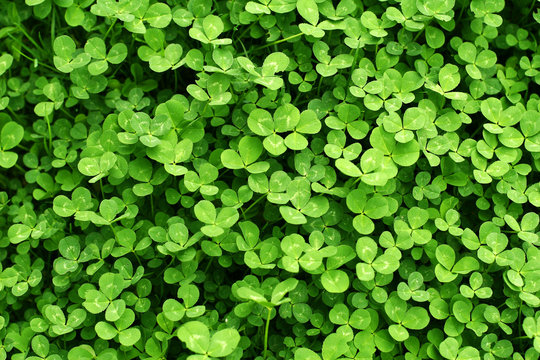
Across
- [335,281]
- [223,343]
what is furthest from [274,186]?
[223,343]

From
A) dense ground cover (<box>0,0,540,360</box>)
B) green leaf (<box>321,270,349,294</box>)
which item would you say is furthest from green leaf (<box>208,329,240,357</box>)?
green leaf (<box>321,270,349,294</box>)

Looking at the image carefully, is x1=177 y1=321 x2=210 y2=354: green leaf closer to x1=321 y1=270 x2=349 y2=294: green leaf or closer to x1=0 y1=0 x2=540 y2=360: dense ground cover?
x1=0 y1=0 x2=540 y2=360: dense ground cover

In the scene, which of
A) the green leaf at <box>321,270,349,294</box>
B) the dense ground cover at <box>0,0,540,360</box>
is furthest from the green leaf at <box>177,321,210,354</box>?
the green leaf at <box>321,270,349,294</box>

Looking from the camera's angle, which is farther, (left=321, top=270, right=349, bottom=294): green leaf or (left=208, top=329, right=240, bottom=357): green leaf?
(left=321, top=270, right=349, bottom=294): green leaf

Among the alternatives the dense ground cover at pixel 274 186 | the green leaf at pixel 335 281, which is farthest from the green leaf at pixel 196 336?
the green leaf at pixel 335 281

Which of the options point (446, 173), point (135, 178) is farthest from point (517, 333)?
point (135, 178)

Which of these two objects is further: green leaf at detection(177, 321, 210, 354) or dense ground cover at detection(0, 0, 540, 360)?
dense ground cover at detection(0, 0, 540, 360)

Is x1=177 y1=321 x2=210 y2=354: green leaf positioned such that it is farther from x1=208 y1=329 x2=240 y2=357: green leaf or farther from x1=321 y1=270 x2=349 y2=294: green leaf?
x1=321 y1=270 x2=349 y2=294: green leaf

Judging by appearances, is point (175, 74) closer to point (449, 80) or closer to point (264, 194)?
point (264, 194)

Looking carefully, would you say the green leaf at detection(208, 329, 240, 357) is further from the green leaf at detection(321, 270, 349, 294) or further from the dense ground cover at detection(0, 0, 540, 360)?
the green leaf at detection(321, 270, 349, 294)
